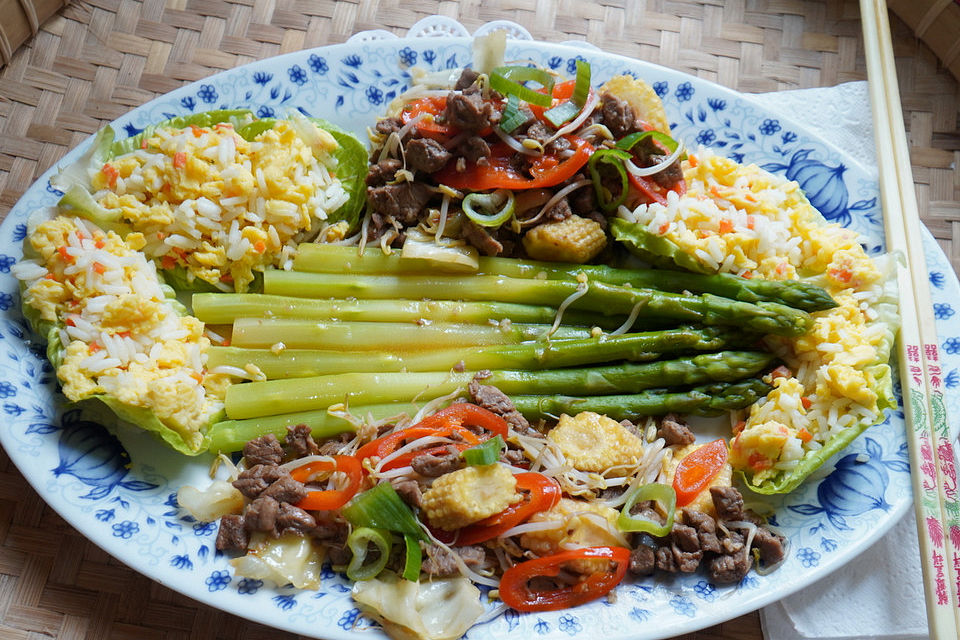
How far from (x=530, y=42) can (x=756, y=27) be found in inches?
81.0

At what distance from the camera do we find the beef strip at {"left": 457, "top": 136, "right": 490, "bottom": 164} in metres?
4.86

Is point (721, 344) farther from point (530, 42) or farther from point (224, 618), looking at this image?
point (224, 618)

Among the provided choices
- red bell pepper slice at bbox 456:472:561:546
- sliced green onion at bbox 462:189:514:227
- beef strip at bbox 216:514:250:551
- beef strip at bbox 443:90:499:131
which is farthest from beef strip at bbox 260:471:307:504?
beef strip at bbox 443:90:499:131

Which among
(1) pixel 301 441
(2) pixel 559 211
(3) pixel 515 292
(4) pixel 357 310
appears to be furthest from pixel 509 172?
(1) pixel 301 441

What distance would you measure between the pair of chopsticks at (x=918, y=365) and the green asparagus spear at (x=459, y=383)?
34.3 inches

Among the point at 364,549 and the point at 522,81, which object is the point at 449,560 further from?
the point at 522,81

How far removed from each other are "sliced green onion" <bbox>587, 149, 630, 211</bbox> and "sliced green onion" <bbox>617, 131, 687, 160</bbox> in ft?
0.15

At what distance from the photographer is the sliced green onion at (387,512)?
13.7 ft

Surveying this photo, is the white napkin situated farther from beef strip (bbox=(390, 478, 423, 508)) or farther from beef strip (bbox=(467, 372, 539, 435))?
beef strip (bbox=(390, 478, 423, 508))

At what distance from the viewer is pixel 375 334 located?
4.89 meters

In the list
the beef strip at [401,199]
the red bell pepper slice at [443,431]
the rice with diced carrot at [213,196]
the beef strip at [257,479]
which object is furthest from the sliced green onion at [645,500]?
the rice with diced carrot at [213,196]

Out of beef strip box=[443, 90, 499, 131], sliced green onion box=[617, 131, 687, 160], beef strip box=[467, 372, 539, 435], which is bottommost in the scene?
beef strip box=[467, 372, 539, 435]

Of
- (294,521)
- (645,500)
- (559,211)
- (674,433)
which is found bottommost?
(294,521)

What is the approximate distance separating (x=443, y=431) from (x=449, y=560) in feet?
2.33
